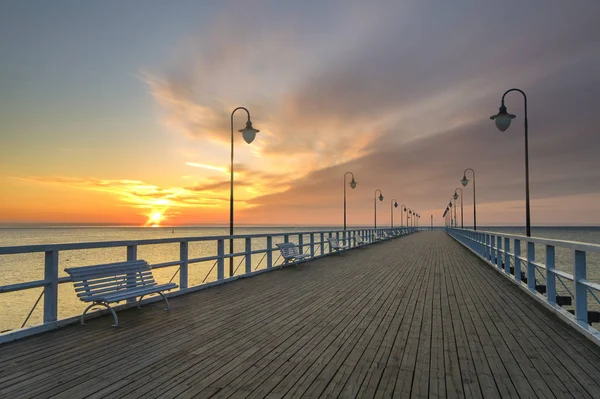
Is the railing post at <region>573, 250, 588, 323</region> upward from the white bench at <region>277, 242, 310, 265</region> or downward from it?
upward

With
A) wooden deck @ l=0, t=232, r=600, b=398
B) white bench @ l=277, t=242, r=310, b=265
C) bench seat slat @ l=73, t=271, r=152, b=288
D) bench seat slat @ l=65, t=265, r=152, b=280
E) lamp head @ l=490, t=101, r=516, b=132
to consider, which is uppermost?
lamp head @ l=490, t=101, r=516, b=132

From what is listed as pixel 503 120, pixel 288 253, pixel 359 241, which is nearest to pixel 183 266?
pixel 288 253

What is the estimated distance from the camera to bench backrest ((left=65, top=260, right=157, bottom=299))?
5199 millimetres

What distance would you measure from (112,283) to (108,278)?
0.11 metres

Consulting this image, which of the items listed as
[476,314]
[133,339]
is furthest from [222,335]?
[476,314]

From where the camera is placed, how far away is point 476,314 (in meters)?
6.00

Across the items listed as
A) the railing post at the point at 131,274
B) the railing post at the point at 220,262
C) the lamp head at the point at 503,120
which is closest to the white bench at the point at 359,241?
the lamp head at the point at 503,120

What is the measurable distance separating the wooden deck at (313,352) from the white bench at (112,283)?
0.40 metres

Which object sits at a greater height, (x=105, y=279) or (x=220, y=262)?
(x=105, y=279)

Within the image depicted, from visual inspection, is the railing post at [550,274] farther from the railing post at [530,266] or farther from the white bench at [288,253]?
the white bench at [288,253]

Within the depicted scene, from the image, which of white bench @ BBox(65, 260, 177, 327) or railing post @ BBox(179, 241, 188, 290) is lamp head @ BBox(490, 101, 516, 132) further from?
white bench @ BBox(65, 260, 177, 327)

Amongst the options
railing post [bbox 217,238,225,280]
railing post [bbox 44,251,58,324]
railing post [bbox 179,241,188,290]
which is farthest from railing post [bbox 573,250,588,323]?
railing post [bbox 44,251,58,324]

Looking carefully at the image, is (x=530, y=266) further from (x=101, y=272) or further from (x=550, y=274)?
(x=101, y=272)

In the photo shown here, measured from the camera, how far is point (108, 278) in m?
5.70
